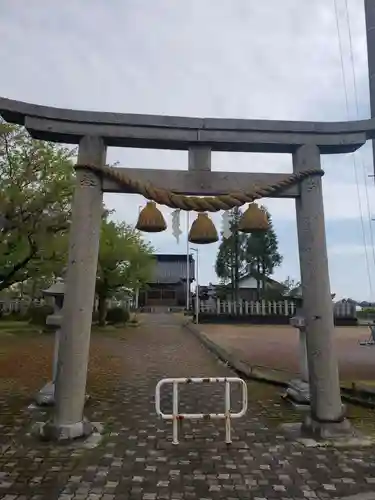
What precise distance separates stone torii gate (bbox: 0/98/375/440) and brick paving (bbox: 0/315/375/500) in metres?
0.58

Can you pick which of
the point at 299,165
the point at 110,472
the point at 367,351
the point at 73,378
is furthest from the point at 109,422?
the point at 367,351

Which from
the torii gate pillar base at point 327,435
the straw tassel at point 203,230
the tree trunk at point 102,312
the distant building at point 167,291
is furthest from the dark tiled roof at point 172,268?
the torii gate pillar base at point 327,435

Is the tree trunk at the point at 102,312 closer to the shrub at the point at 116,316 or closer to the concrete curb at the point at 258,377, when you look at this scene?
the shrub at the point at 116,316

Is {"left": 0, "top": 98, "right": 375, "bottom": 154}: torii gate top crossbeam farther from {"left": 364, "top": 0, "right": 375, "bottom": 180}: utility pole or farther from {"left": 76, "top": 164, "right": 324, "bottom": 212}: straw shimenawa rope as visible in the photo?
{"left": 76, "top": 164, "right": 324, "bottom": 212}: straw shimenawa rope

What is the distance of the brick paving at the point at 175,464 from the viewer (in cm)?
426

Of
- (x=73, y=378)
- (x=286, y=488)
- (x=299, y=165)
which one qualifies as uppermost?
(x=299, y=165)

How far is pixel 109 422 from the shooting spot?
6711 mm

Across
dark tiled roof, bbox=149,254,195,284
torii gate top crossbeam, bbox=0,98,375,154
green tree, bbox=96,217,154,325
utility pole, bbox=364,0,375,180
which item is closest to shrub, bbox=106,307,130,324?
green tree, bbox=96,217,154,325

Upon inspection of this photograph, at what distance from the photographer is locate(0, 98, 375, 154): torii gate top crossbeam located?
607 centimetres

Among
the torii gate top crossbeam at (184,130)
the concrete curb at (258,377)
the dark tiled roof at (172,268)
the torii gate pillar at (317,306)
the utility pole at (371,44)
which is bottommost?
the concrete curb at (258,377)

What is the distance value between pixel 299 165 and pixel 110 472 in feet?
15.6

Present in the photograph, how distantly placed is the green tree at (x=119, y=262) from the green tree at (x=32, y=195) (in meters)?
8.14

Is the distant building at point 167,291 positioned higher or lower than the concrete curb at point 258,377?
higher

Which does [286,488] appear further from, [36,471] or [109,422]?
[109,422]
